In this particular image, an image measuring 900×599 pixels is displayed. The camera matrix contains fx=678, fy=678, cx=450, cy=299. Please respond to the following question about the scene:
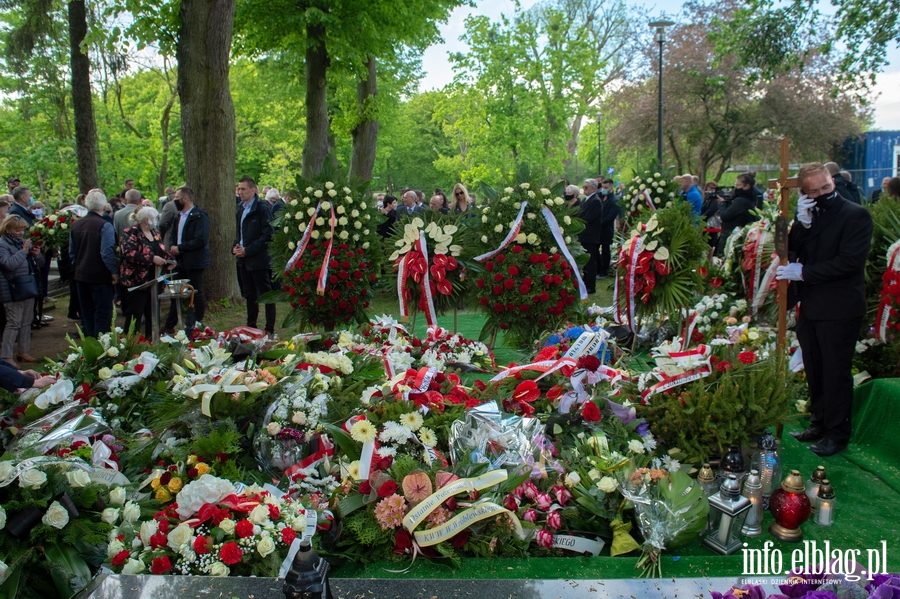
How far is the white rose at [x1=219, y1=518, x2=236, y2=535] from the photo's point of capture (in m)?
3.08

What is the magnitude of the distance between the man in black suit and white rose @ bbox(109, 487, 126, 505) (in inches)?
170

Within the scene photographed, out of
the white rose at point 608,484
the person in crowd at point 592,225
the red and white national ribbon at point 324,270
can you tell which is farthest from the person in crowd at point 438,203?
the white rose at point 608,484

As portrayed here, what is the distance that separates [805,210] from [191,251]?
6883 mm

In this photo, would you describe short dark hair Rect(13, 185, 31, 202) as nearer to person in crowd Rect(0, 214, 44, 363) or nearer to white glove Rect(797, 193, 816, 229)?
person in crowd Rect(0, 214, 44, 363)

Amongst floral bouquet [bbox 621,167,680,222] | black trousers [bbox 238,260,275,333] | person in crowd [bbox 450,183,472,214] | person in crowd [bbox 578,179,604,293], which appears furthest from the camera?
floral bouquet [bbox 621,167,680,222]

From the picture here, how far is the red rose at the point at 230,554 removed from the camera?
2943mm

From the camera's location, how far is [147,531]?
10.2 ft

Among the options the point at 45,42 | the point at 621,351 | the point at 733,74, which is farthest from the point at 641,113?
the point at 621,351

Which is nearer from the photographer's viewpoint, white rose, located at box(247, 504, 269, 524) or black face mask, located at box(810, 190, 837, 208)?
white rose, located at box(247, 504, 269, 524)

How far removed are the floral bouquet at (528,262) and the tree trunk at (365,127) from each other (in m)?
11.4

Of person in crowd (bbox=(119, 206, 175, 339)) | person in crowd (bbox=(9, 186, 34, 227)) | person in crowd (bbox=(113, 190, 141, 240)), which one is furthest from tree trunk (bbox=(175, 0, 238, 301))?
person in crowd (bbox=(119, 206, 175, 339))

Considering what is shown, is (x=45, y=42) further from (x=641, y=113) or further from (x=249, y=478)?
(x=641, y=113)

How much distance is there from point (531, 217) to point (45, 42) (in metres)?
10.8

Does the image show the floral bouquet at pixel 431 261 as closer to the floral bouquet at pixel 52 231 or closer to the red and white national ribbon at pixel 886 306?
the red and white national ribbon at pixel 886 306
